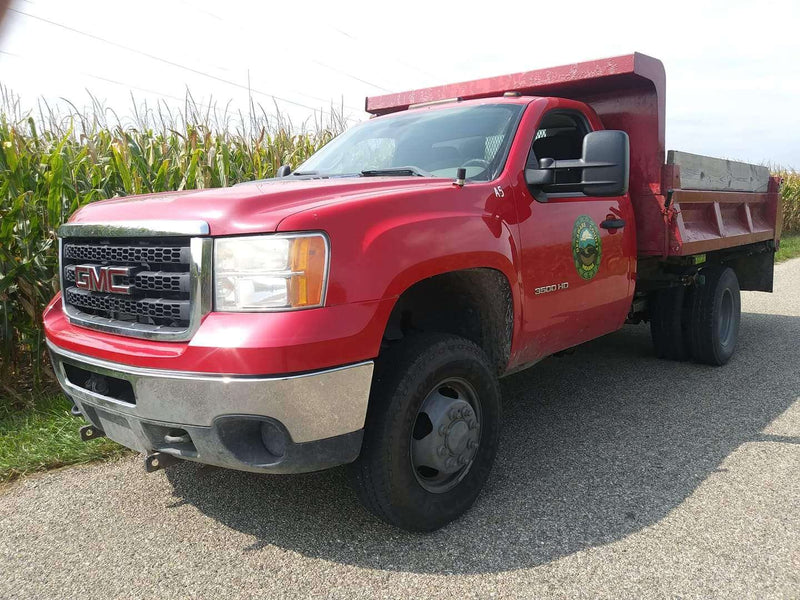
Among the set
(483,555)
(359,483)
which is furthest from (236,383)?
(483,555)

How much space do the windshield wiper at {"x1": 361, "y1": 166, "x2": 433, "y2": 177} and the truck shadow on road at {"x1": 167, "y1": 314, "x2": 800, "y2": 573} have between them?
5.20 feet

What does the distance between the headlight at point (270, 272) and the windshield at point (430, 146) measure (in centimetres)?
117

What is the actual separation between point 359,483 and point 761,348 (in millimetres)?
5037

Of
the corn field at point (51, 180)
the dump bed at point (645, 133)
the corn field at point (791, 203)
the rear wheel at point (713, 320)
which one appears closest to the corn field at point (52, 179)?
the corn field at point (51, 180)

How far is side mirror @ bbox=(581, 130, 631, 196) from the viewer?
3305mm

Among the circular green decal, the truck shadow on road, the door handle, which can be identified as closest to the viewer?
the truck shadow on road

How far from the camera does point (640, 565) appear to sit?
2619 millimetres

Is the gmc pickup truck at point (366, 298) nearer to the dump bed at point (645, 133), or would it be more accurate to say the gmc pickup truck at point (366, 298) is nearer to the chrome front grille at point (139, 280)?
the chrome front grille at point (139, 280)

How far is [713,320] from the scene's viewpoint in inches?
215

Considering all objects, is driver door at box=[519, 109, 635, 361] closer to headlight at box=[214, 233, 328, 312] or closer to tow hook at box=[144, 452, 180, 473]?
headlight at box=[214, 233, 328, 312]

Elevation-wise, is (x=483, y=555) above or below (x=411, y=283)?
below

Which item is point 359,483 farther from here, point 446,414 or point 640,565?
point 640,565

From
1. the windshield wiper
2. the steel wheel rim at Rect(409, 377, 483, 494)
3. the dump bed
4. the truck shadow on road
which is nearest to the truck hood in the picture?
the windshield wiper

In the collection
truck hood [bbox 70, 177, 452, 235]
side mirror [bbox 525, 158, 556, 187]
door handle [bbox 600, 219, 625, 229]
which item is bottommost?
door handle [bbox 600, 219, 625, 229]
